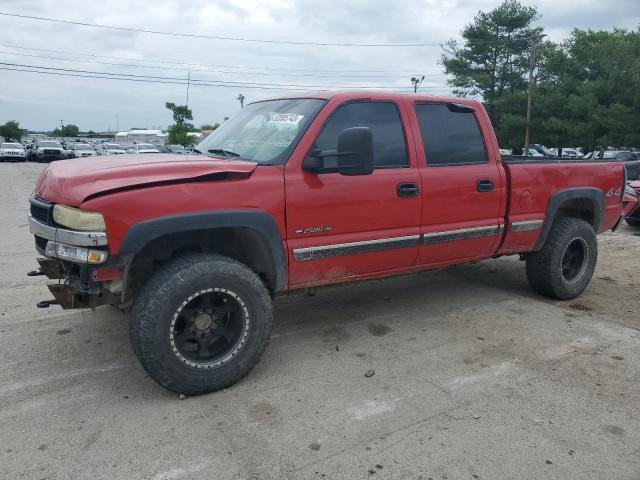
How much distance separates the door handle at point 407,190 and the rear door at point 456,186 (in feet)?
0.28

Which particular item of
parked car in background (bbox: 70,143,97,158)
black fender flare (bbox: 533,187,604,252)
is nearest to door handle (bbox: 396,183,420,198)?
black fender flare (bbox: 533,187,604,252)

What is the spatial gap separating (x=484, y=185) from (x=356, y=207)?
1.39m

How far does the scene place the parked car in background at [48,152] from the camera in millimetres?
36688

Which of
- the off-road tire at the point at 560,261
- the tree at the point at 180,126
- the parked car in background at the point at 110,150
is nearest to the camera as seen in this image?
the off-road tire at the point at 560,261

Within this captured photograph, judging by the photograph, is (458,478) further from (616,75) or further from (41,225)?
(616,75)

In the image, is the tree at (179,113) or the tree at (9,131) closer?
the tree at (179,113)

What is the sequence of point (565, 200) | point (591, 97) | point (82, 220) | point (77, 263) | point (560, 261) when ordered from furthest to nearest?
point (591, 97), point (560, 261), point (565, 200), point (77, 263), point (82, 220)

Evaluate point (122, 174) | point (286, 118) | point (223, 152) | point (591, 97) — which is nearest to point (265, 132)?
point (286, 118)

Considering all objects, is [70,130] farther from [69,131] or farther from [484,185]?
[484,185]

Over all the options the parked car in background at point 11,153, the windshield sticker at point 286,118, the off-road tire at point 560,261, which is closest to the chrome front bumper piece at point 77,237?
the windshield sticker at point 286,118

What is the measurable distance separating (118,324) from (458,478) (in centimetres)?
307

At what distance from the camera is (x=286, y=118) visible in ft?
13.1

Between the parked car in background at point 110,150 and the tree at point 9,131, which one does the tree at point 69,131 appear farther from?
the parked car in background at point 110,150

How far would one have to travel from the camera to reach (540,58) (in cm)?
3541
